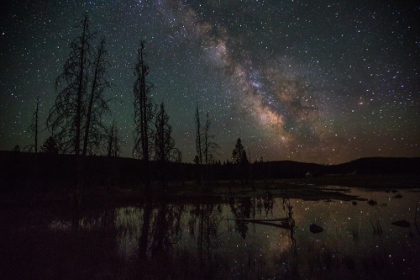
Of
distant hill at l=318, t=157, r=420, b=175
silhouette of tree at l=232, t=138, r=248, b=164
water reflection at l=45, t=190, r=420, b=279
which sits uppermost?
silhouette of tree at l=232, t=138, r=248, b=164

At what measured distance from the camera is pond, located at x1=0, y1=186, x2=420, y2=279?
6648 millimetres

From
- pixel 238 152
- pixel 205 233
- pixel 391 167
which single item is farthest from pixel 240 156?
pixel 391 167

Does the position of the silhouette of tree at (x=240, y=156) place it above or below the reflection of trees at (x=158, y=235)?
above

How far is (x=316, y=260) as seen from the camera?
792cm

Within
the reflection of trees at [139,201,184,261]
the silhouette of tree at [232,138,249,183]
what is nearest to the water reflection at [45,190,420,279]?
the reflection of trees at [139,201,184,261]

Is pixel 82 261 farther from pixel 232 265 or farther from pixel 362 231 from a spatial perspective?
pixel 362 231

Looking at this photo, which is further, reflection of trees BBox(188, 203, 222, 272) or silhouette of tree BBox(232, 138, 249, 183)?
silhouette of tree BBox(232, 138, 249, 183)

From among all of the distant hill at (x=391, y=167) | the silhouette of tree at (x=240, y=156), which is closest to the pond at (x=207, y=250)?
the silhouette of tree at (x=240, y=156)

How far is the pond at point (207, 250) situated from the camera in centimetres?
665

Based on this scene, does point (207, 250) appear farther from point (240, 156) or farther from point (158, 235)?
point (240, 156)

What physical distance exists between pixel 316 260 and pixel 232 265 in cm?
272

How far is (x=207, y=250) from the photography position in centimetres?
906

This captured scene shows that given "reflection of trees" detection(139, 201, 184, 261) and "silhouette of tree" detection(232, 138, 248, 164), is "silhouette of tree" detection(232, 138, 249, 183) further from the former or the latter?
"reflection of trees" detection(139, 201, 184, 261)

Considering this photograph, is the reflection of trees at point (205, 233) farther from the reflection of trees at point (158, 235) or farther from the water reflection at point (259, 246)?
the reflection of trees at point (158, 235)
